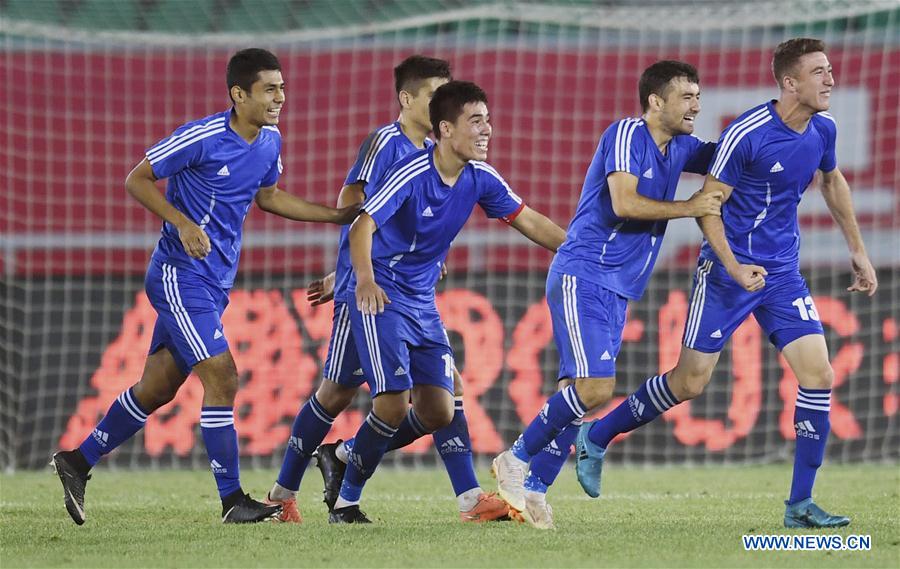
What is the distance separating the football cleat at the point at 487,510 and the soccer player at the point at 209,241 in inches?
35.6

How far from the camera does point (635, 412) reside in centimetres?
730

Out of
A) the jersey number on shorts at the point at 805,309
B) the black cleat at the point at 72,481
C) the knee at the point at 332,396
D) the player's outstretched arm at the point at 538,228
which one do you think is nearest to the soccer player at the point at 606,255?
the player's outstretched arm at the point at 538,228

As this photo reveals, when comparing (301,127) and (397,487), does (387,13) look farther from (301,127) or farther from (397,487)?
(397,487)

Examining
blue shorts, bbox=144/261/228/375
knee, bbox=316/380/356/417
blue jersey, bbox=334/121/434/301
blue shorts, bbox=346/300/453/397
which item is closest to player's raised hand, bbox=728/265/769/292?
blue shorts, bbox=346/300/453/397

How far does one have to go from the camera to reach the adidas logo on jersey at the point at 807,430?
6.65m

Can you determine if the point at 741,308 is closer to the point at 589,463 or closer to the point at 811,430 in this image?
the point at 811,430

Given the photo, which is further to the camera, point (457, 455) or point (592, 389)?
point (457, 455)

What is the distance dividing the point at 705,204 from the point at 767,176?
1.26 feet

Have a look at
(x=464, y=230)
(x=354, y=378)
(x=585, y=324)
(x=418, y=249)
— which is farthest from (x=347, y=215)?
(x=464, y=230)

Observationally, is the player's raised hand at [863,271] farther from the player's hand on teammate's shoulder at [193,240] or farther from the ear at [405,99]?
the player's hand on teammate's shoulder at [193,240]

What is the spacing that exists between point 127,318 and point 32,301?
0.77 m

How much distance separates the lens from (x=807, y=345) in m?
6.62

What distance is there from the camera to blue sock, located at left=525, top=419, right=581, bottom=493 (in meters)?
6.66

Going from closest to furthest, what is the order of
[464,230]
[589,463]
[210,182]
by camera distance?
[210,182] < [589,463] < [464,230]
